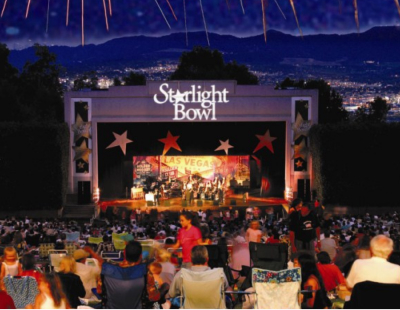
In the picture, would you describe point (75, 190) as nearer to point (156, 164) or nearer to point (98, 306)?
point (156, 164)

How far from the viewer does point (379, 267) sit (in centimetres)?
634

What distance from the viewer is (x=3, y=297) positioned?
6.23 metres

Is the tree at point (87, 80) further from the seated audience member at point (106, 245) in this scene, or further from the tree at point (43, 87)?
the seated audience member at point (106, 245)

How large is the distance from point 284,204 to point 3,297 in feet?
89.0

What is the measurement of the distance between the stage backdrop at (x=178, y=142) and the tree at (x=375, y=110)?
41.3 meters

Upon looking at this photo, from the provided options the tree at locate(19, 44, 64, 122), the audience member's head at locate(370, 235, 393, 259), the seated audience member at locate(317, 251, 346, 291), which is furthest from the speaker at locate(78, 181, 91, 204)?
the audience member's head at locate(370, 235, 393, 259)

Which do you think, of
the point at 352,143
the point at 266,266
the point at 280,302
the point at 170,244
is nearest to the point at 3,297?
the point at 280,302

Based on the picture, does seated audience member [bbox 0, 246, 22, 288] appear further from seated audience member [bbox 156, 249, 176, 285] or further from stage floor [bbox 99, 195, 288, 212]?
stage floor [bbox 99, 195, 288, 212]

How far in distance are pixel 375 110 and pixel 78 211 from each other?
169 ft

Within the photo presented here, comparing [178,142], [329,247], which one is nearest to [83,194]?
[178,142]

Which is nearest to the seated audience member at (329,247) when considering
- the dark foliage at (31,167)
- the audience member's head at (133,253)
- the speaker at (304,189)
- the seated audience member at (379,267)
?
the audience member's head at (133,253)

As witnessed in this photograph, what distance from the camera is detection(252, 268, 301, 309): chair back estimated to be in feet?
24.2

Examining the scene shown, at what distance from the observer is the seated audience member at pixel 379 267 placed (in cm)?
629

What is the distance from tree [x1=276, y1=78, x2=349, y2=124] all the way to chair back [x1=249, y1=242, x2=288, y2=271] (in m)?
60.1
